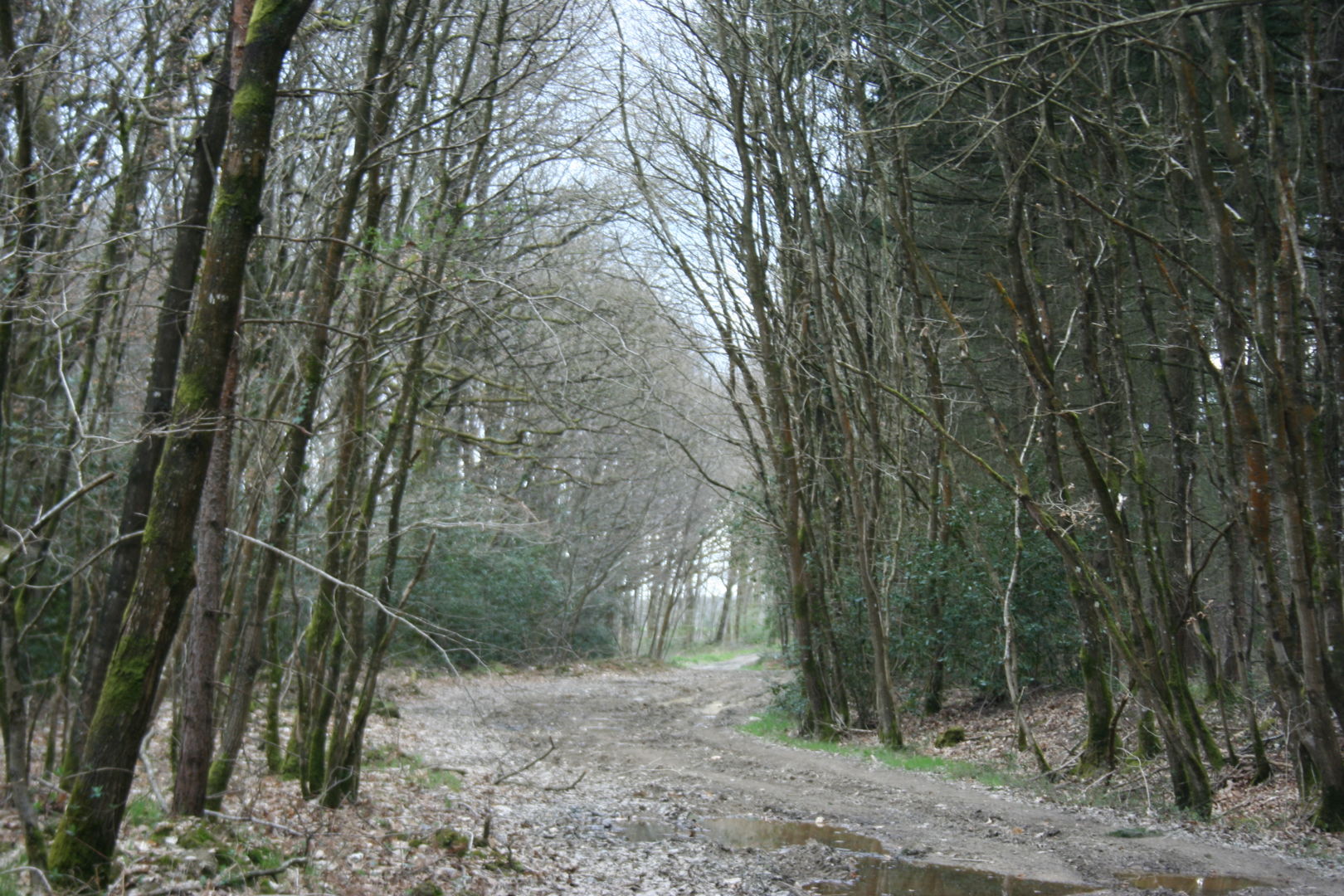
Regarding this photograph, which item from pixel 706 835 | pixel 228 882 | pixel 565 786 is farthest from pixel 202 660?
pixel 565 786

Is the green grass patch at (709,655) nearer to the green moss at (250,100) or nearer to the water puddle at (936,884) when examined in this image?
the water puddle at (936,884)

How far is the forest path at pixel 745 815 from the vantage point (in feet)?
19.5

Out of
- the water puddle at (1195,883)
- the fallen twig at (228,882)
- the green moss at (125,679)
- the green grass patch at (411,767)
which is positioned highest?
the green moss at (125,679)

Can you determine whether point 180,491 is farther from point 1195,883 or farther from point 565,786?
point 1195,883

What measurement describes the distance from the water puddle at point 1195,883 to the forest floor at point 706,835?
0.07 ft

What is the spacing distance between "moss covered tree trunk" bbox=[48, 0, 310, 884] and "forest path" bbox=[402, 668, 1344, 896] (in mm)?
1792

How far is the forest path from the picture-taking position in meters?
5.94

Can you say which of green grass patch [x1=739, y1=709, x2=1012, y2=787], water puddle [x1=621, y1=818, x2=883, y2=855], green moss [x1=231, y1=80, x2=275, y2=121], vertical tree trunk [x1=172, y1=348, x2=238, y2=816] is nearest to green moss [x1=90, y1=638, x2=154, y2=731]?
vertical tree trunk [x1=172, y1=348, x2=238, y2=816]

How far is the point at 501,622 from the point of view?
2273 centimetres

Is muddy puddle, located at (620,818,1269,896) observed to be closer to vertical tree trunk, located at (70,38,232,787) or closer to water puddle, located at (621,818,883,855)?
water puddle, located at (621,818,883,855)

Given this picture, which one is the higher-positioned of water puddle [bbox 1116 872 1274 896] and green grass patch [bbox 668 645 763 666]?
water puddle [bbox 1116 872 1274 896]

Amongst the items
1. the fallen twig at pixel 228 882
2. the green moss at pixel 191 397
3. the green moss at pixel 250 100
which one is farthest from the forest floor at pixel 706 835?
the green moss at pixel 250 100

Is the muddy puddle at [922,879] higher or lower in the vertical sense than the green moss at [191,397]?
lower

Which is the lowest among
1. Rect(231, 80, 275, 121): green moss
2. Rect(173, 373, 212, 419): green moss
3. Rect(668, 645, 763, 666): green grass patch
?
Rect(668, 645, 763, 666): green grass patch
